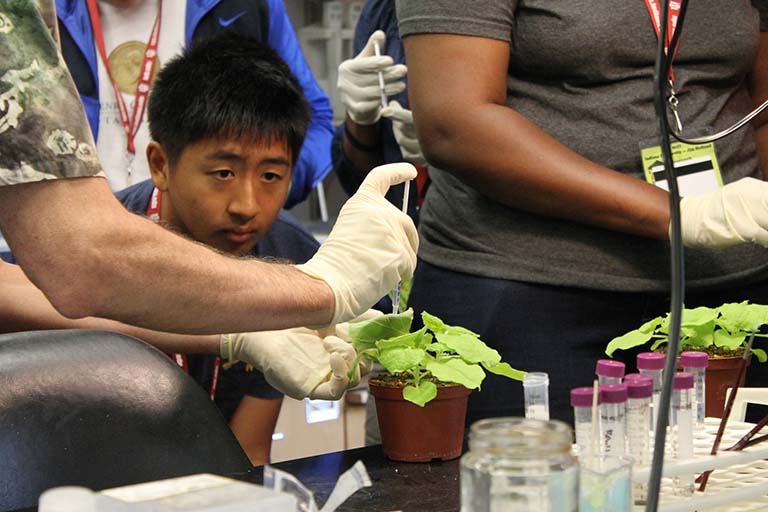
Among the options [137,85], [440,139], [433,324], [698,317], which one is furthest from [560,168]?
[137,85]

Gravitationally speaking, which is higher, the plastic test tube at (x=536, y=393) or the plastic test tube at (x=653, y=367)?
the plastic test tube at (x=653, y=367)

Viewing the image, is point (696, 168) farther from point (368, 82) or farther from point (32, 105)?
point (32, 105)

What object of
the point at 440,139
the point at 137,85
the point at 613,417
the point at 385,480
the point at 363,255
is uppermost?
the point at 137,85

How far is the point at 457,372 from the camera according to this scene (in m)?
1.13

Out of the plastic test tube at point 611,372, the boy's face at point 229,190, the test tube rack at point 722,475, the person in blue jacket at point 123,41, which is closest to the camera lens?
the test tube rack at point 722,475

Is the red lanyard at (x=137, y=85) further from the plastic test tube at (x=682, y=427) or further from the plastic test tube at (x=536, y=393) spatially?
the plastic test tube at (x=682, y=427)

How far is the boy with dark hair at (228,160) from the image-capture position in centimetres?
198

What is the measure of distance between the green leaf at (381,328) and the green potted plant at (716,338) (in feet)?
0.87

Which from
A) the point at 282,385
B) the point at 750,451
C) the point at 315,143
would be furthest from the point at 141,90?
the point at 750,451

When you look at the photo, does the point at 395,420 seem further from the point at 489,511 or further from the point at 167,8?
the point at 167,8

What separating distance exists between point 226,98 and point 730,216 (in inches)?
38.7

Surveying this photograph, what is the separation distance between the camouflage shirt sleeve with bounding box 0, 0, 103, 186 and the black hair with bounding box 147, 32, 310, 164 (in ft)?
3.28

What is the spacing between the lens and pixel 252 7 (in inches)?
94.7

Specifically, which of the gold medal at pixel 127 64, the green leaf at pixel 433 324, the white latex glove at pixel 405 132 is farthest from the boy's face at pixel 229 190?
the green leaf at pixel 433 324
